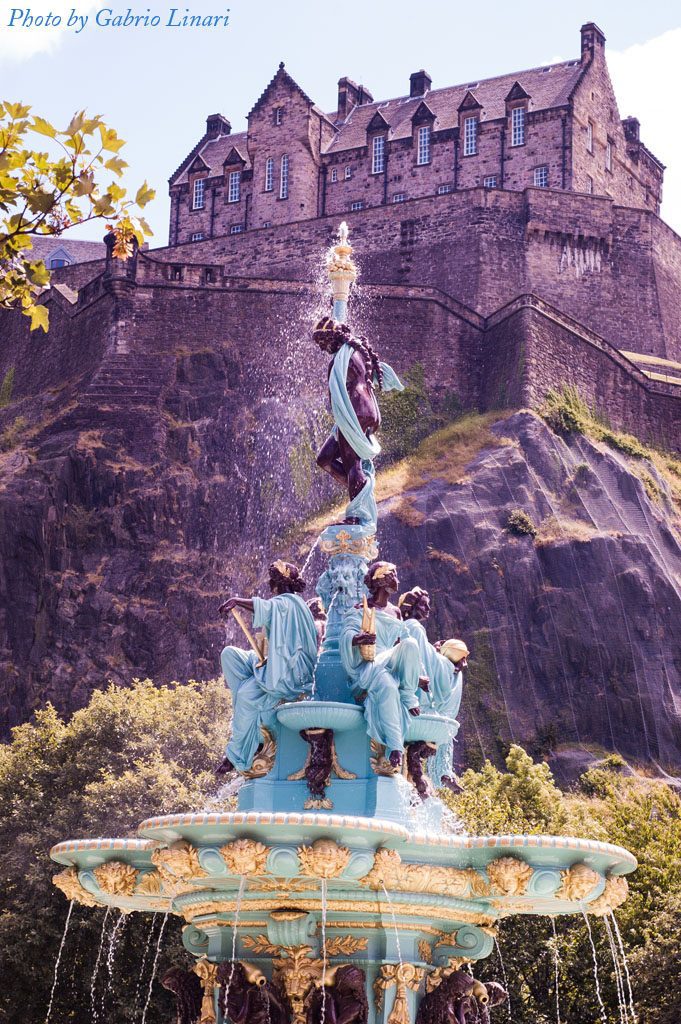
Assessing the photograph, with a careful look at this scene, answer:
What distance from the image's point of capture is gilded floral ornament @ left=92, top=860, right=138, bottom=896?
14344 mm

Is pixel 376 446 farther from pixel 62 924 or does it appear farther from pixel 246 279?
pixel 246 279

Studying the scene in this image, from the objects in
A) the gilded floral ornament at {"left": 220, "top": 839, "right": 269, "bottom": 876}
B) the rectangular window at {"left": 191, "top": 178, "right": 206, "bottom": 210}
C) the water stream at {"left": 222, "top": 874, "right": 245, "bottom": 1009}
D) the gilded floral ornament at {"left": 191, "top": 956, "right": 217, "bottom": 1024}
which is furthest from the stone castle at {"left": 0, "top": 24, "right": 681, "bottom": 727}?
the gilded floral ornament at {"left": 220, "top": 839, "right": 269, "bottom": 876}

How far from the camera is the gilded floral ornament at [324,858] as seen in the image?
503 inches

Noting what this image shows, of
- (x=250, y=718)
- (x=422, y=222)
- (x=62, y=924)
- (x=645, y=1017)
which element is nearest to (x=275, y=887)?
(x=250, y=718)

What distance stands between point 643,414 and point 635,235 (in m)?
10.8

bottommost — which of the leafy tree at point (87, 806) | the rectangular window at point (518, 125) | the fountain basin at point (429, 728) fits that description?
the fountain basin at point (429, 728)

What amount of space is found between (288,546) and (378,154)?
28266mm

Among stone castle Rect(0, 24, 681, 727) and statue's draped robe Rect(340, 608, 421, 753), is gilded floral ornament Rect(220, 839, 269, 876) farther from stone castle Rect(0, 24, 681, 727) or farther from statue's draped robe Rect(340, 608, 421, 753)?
stone castle Rect(0, 24, 681, 727)

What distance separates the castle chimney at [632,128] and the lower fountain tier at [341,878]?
6899cm

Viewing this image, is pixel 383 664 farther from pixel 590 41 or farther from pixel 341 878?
pixel 590 41

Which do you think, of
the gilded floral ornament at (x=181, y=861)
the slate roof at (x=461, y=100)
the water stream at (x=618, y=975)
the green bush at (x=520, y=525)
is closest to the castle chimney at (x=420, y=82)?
the slate roof at (x=461, y=100)

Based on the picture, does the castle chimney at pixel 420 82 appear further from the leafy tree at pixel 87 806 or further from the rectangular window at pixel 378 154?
the leafy tree at pixel 87 806

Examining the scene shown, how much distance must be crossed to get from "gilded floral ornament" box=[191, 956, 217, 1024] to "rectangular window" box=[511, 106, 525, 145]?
6346 cm

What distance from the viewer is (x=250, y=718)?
1479 cm
